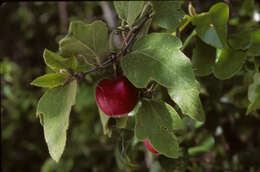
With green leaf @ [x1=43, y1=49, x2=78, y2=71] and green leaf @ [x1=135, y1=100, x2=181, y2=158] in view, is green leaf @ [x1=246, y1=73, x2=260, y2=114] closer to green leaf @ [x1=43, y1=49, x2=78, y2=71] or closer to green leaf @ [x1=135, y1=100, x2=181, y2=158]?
green leaf @ [x1=135, y1=100, x2=181, y2=158]

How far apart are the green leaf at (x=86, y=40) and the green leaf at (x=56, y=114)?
0.08 metres

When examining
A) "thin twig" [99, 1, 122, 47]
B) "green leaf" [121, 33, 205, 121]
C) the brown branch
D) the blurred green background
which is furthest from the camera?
"thin twig" [99, 1, 122, 47]

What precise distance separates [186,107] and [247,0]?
2.88ft

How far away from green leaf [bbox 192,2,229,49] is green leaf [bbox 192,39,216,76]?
5 centimetres

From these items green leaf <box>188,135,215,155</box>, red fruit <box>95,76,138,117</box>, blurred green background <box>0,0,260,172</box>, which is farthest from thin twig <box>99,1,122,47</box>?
red fruit <box>95,76,138,117</box>

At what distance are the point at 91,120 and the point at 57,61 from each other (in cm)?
149

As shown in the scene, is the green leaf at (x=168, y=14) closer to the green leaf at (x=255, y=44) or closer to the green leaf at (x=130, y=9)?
the green leaf at (x=130, y=9)

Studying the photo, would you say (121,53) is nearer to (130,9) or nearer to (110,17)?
(130,9)

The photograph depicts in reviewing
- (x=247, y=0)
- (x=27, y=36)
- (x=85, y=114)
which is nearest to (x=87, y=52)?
(x=247, y=0)

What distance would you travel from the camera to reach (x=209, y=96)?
54.6 inches

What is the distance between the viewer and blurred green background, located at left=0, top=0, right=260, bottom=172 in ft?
4.36

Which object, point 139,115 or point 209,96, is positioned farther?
point 209,96

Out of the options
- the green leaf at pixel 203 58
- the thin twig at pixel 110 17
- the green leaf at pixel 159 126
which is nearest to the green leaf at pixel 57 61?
the green leaf at pixel 159 126

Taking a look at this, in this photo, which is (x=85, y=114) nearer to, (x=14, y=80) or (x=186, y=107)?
(x=14, y=80)
